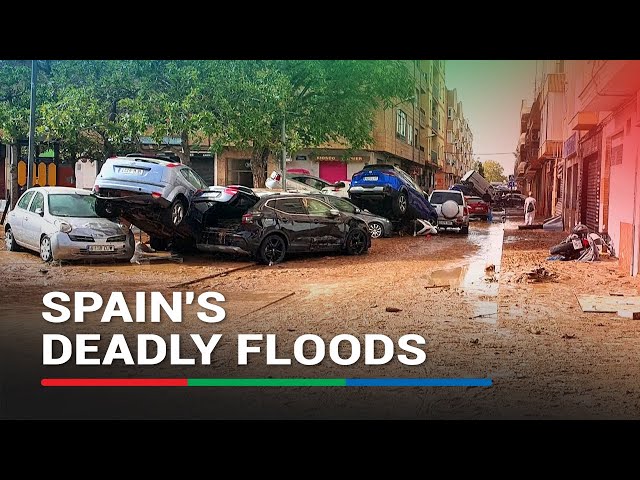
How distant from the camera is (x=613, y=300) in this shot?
8.79m

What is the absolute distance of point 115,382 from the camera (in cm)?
596

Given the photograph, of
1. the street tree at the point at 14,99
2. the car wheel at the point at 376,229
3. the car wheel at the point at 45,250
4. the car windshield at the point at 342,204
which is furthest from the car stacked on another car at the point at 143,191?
the car wheel at the point at 376,229

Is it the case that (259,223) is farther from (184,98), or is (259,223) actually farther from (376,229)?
(376,229)

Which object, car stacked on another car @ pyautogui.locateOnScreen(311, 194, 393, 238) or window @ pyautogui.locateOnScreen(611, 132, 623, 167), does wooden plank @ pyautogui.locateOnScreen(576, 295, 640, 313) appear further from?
car stacked on another car @ pyautogui.locateOnScreen(311, 194, 393, 238)

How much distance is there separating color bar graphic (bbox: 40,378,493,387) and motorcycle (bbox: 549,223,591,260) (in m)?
7.06

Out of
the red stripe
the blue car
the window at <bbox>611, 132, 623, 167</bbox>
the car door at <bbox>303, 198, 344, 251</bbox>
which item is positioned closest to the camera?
the red stripe

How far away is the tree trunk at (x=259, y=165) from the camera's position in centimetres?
1384

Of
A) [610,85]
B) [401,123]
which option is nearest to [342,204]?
[610,85]

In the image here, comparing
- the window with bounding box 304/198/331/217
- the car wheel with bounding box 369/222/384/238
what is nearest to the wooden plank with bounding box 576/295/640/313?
the window with bounding box 304/198/331/217

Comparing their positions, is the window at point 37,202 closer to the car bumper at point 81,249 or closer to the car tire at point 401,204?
the car bumper at point 81,249

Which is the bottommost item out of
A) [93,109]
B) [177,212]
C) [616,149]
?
[177,212]

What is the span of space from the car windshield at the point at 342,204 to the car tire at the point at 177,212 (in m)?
3.04

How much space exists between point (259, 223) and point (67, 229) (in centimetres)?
295

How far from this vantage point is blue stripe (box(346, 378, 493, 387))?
5.77m
